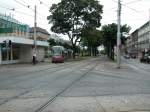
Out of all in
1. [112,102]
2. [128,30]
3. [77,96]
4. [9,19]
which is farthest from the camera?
[128,30]

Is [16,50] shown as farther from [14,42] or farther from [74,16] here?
[74,16]

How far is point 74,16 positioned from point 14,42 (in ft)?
103

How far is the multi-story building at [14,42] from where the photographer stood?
47003 millimetres

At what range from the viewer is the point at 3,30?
46438 millimetres

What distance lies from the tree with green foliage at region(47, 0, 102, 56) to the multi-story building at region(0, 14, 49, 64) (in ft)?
34.9

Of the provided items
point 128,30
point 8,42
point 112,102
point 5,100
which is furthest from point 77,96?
point 128,30

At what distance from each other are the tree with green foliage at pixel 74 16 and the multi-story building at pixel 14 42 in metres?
10.7

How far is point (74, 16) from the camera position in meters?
77.8

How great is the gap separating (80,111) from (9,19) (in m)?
45.8

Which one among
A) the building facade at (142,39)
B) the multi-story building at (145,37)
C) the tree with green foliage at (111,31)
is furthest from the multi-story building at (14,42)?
the multi-story building at (145,37)

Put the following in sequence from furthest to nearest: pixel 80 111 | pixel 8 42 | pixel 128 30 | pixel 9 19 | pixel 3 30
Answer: pixel 128 30 → pixel 9 19 → pixel 3 30 → pixel 8 42 → pixel 80 111

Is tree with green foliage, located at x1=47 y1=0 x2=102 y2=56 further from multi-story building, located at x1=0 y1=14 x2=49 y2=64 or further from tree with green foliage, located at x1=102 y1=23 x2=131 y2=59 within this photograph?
multi-story building, located at x1=0 y1=14 x2=49 y2=64

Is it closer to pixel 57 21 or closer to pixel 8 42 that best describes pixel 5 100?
pixel 8 42

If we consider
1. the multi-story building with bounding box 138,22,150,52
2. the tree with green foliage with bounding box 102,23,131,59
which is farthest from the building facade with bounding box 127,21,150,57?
the tree with green foliage with bounding box 102,23,131,59
